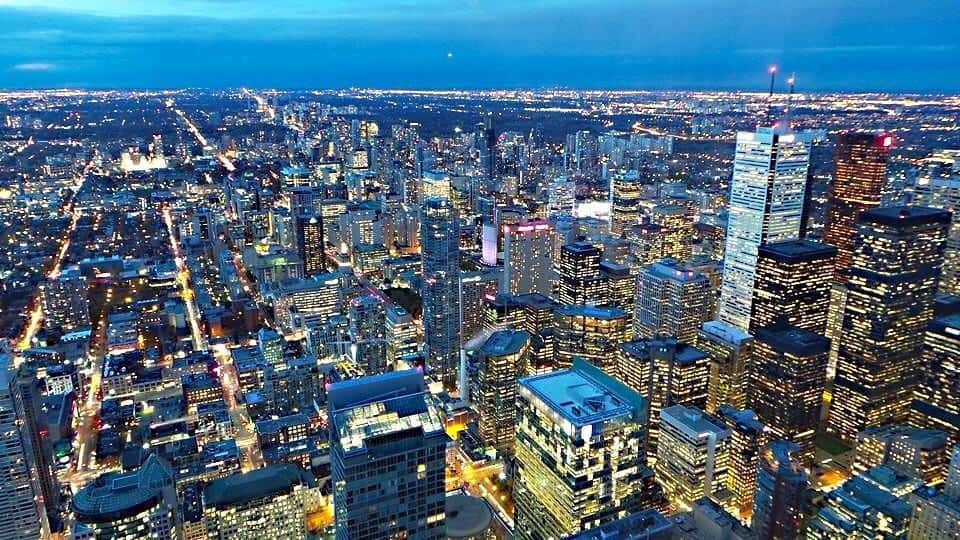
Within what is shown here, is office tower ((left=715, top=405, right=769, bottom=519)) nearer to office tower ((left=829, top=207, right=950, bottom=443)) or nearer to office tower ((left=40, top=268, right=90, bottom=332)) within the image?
office tower ((left=829, top=207, right=950, bottom=443))

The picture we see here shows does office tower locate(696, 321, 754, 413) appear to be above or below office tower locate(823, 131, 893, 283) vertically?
below

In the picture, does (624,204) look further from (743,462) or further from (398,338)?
(743,462)

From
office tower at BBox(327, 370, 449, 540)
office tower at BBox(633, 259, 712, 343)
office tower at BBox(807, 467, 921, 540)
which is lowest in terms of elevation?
office tower at BBox(807, 467, 921, 540)

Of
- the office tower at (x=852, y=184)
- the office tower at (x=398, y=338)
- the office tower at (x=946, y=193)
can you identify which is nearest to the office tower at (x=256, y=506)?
the office tower at (x=398, y=338)

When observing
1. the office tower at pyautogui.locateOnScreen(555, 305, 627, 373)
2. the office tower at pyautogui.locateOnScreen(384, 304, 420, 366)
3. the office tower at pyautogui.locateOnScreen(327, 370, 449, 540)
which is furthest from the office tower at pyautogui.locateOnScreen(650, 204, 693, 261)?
the office tower at pyautogui.locateOnScreen(327, 370, 449, 540)

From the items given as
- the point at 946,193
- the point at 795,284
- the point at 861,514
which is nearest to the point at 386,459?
the point at 861,514

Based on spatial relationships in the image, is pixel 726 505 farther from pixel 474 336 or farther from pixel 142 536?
pixel 142 536
